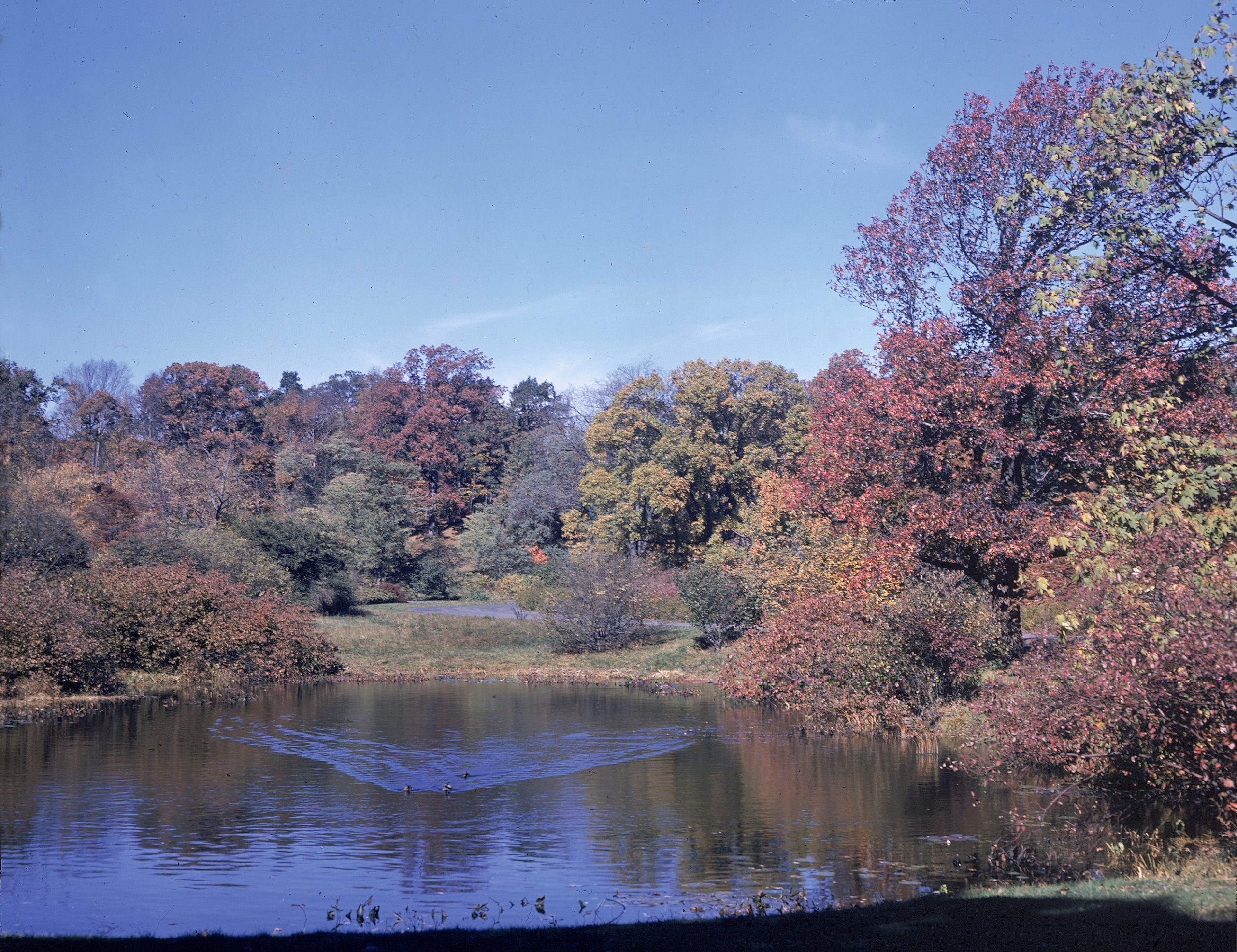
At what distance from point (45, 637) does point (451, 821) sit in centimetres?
1527

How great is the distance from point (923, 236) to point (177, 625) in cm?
2317

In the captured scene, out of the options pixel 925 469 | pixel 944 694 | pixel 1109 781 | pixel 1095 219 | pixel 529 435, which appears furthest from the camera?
pixel 529 435

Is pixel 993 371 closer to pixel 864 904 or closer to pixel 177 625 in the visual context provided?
pixel 864 904

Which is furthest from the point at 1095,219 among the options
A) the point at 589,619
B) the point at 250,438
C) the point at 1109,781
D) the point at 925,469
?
the point at 250,438

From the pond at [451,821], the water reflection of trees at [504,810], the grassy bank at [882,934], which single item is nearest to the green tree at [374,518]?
the pond at [451,821]

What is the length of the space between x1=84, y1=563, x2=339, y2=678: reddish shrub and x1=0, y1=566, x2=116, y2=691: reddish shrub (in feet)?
7.47

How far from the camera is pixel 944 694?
21.5 m

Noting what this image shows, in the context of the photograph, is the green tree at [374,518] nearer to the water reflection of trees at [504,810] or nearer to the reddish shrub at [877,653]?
the water reflection of trees at [504,810]

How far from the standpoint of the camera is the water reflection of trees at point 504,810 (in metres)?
11.6

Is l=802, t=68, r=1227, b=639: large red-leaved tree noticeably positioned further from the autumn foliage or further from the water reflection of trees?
the autumn foliage

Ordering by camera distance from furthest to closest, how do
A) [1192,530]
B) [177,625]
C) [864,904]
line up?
[177,625] < [1192,530] < [864,904]

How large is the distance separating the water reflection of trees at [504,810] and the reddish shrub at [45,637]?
274 cm

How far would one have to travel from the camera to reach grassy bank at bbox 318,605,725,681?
34.5 meters

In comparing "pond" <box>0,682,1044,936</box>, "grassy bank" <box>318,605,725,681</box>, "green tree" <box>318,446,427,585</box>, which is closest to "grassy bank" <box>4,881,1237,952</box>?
"pond" <box>0,682,1044,936</box>
